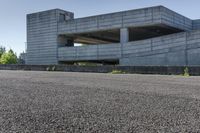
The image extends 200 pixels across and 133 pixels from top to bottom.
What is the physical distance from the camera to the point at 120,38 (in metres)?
58.2

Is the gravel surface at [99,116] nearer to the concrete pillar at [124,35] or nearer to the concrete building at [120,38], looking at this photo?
the concrete building at [120,38]

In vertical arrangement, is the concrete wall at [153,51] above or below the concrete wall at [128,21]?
below

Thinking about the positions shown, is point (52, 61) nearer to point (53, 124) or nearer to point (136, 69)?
point (136, 69)

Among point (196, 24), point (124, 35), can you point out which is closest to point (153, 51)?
point (124, 35)

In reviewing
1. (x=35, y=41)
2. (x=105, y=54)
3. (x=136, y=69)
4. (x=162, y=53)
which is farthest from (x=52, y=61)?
(x=136, y=69)

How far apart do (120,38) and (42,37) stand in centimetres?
2149

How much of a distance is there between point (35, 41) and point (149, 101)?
217ft

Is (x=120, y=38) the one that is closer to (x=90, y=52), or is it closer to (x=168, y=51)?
(x=90, y=52)

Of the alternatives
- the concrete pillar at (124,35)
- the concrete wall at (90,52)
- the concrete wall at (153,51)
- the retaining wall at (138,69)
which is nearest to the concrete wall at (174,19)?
the concrete wall at (153,51)

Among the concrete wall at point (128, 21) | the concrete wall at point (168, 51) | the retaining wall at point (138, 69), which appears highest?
the concrete wall at point (128, 21)

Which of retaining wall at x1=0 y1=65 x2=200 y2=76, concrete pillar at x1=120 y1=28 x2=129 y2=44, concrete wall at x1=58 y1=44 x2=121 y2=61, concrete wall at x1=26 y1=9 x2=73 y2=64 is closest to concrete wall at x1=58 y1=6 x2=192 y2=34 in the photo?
concrete pillar at x1=120 y1=28 x2=129 y2=44

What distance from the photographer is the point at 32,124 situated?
17.7 ft

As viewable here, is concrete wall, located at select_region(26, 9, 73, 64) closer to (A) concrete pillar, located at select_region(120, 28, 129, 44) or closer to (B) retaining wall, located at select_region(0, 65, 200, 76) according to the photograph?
(A) concrete pillar, located at select_region(120, 28, 129, 44)

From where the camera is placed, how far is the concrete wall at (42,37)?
221 feet
